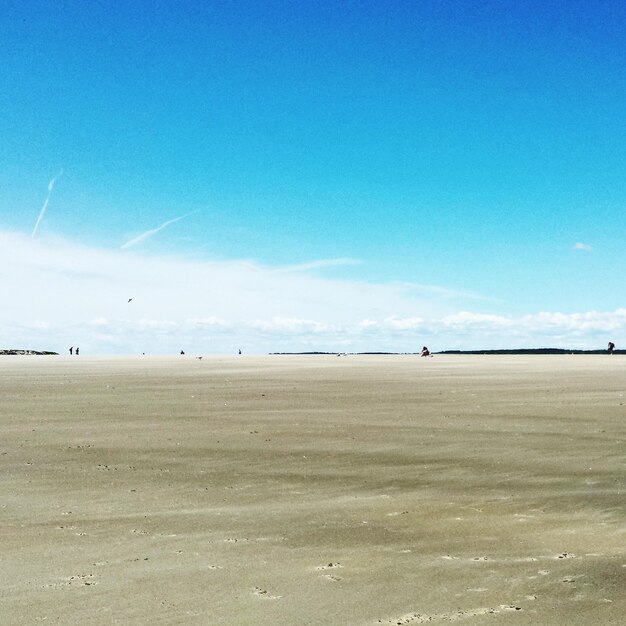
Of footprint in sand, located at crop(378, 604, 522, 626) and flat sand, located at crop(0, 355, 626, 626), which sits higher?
flat sand, located at crop(0, 355, 626, 626)

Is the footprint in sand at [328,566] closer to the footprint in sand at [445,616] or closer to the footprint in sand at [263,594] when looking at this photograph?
the footprint in sand at [263,594]

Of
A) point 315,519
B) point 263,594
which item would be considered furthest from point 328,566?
point 315,519

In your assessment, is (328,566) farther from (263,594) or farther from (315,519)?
(315,519)

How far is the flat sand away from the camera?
181 inches

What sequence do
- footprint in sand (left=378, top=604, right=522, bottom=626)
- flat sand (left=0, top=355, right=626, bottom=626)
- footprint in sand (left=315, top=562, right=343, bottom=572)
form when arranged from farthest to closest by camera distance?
footprint in sand (left=315, top=562, right=343, bottom=572) < flat sand (left=0, top=355, right=626, bottom=626) < footprint in sand (left=378, top=604, right=522, bottom=626)

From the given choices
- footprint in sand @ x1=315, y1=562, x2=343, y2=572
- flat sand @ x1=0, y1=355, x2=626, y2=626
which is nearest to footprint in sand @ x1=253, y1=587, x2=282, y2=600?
flat sand @ x1=0, y1=355, x2=626, y2=626

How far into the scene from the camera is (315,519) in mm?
6773

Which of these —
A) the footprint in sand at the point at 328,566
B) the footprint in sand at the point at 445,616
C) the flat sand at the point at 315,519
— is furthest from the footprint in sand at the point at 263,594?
the footprint in sand at the point at 445,616

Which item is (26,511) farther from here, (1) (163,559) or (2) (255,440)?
(2) (255,440)

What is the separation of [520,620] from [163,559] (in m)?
2.89

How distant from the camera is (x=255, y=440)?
1152 cm

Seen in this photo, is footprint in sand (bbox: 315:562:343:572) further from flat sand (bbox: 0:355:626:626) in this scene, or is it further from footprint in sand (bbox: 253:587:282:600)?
footprint in sand (bbox: 253:587:282:600)

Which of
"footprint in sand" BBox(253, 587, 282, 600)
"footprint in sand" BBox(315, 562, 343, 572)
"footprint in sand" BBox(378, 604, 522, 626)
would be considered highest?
"footprint in sand" BBox(253, 587, 282, 600)

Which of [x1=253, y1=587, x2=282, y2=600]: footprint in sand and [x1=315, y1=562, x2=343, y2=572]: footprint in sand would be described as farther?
[x1=315, y1=562, x2=343, y2=572]: footprint in sand
